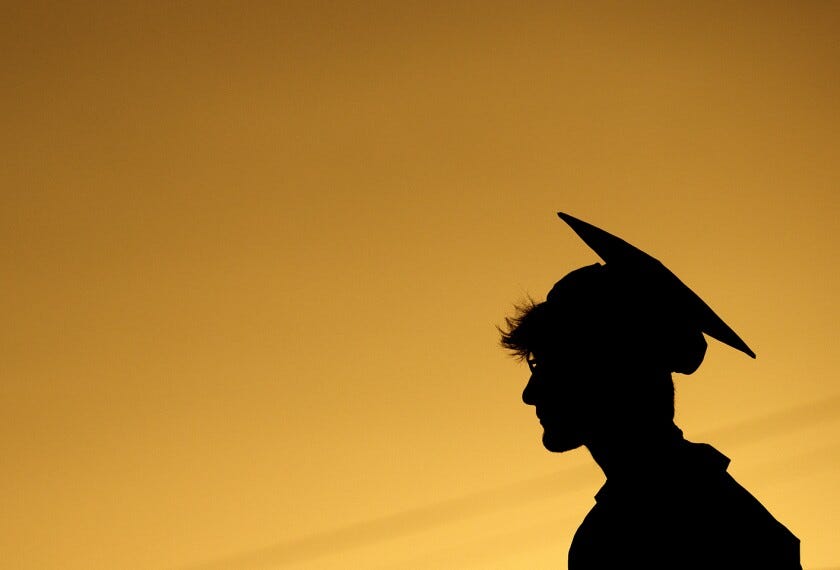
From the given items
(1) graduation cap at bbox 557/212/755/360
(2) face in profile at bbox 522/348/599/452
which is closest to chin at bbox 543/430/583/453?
(2) face in profile at bbox 522/348/599/452

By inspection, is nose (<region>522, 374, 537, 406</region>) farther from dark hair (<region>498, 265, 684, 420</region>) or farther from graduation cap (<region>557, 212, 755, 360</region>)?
graduation cap (<region>557, 212, 755, 360</region>)

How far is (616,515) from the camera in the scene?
114 centimetres

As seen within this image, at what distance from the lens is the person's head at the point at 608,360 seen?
3.94 feet

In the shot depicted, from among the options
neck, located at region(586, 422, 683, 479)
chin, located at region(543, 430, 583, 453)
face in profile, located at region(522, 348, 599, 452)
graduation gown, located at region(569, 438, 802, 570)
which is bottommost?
graduation gown, located at region(569, 438, 802, 570)

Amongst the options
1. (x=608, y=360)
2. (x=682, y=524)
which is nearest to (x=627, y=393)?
(x=608, y=360)

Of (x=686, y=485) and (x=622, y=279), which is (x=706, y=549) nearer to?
(x=686, y=485)

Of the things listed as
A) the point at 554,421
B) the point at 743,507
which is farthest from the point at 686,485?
the point at 554,421

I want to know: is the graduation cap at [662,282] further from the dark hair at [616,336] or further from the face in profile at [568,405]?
the face in profile at [568,405]

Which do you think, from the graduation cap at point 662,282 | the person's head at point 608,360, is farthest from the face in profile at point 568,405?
the graduation cap at point 662,282

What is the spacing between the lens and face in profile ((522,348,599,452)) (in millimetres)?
1226

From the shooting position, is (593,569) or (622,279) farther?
(622,279)

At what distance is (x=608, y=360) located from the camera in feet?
3.97

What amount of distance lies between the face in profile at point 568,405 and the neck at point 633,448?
3 cm

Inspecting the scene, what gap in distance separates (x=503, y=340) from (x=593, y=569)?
37cm
